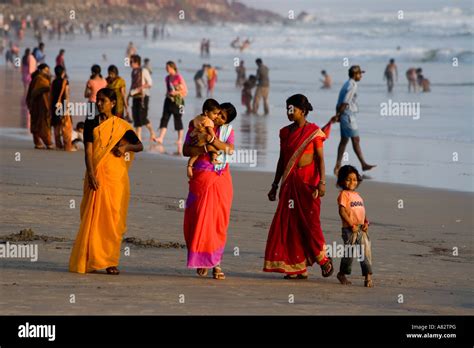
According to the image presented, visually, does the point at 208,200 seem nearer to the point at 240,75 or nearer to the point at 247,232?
the point at 247,232

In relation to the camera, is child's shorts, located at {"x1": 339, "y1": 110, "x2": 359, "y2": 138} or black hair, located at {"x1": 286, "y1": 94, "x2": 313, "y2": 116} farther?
child's shorts, located at {"x1": 339, "y1": 110, "x2": 359, "y2": 138}

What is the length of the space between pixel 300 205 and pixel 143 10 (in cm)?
13886

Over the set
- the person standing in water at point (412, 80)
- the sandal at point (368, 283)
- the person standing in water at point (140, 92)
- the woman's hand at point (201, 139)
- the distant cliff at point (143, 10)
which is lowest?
the sandal at point (368, 283)

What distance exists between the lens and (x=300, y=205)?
357 inches

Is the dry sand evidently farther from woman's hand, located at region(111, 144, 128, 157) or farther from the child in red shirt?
woman's hand, located at region(111, 144, 128, 157)

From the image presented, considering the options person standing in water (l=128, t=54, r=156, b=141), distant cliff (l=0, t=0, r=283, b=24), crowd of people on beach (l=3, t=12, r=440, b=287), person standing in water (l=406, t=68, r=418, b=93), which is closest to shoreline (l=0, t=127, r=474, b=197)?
person standing in water (l=128, t=54, r=156, b=141)

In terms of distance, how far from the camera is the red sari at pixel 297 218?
9.05 meters

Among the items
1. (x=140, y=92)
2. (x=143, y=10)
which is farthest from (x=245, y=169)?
(x=143, y=10)

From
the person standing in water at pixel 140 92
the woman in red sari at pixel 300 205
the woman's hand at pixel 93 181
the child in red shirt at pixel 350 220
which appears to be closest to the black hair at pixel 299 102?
the woman in red sari at pixel 300 205

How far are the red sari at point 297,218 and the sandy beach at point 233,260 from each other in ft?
0.58

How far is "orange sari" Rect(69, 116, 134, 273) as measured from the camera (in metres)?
8.91

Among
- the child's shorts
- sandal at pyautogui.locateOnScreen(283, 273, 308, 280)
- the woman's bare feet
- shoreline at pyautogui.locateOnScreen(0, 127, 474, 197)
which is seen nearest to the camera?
the woman's bare feet

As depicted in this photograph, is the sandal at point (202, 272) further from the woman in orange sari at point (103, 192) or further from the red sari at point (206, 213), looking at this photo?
the woman in orange sari at point (103, 192)

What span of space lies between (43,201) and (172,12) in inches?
5616
